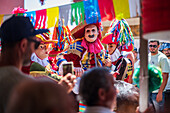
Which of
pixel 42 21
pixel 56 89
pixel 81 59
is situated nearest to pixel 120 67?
pixel 81 59

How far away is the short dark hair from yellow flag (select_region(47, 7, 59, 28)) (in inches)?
94.0

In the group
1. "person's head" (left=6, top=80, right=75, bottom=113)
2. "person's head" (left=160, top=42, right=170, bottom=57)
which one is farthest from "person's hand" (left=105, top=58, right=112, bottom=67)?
"person's head" (left=6, top=80, right=75, bottom=113)

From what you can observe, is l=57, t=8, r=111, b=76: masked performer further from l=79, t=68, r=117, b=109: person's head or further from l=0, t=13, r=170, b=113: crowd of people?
l=79, t=68, r=117, b=109: person's head

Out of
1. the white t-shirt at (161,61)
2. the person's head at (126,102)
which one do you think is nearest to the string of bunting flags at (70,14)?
the person's head at (126,102)

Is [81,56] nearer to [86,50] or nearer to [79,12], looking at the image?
[86,50]

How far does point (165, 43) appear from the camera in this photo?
16.6 feet

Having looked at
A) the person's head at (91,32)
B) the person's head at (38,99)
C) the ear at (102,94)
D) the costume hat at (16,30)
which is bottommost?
the ear at (102,94)

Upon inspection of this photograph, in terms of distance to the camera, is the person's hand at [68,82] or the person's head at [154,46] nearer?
the person's hand at [68,82]

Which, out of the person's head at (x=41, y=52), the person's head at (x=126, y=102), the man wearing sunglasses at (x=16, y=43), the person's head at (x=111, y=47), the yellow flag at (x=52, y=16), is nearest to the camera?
the man wearing sunglasses at (x=16, y=43)

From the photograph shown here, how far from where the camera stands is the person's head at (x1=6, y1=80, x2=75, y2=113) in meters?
0.73

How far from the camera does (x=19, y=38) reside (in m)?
1.59

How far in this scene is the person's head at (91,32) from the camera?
3730mm

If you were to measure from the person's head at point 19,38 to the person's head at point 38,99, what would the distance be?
0.85 metres

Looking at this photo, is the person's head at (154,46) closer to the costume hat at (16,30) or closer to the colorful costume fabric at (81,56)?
the colorful costume fabric at (81,56)
